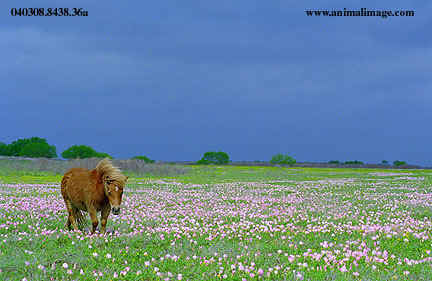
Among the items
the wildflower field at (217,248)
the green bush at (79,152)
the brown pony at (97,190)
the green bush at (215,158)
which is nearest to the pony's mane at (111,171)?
the brown pony at (97,190)

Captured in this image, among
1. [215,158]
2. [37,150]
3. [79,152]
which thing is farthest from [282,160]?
[37,150]

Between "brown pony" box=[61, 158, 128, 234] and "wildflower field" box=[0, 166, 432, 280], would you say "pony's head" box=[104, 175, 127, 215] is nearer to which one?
"brown pony" box=[61, 158, 128, 234]

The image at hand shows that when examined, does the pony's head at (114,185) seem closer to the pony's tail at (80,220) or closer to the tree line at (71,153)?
the pony's tail at (80,220)

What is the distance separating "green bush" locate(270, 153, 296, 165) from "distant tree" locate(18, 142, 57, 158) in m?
83.9

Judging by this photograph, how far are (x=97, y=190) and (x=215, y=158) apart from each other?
13373 cm

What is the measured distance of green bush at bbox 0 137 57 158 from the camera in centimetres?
11569

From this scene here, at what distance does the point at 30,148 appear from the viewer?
4555 inches

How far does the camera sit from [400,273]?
705cm

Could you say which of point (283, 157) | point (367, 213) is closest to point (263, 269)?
point (367, 213)

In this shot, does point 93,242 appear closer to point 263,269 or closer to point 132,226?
point 132,226

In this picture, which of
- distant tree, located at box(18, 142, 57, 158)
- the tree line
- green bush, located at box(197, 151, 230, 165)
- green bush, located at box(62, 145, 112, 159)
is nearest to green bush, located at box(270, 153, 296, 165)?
the tree line

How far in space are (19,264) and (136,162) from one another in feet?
165

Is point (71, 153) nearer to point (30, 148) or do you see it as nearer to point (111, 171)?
point (30, 148)

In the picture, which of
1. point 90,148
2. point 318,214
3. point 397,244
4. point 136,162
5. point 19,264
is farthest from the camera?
point 90,148
